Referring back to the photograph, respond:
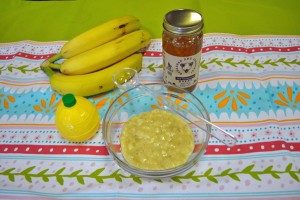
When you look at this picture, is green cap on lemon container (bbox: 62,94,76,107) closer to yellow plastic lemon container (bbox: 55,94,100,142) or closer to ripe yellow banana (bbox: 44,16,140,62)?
yellow plastic lemon container (bbox: 55,94,100,142)

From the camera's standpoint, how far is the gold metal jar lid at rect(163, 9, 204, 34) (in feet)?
2.18

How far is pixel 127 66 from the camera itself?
843mm

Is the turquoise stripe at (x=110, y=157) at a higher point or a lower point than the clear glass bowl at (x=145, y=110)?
lower

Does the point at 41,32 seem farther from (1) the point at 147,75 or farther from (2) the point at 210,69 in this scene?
(2) the point at 210,69

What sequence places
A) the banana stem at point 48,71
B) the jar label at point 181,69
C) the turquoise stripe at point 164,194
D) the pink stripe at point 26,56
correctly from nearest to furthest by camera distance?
the turquoise stripe at point 164,194 → the jar label at point 181,69 → the banana stem at point 48,71 → the pink stripe at point 26,56

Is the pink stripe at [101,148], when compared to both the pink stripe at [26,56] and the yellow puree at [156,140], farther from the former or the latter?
the pink stripe at [26,56]

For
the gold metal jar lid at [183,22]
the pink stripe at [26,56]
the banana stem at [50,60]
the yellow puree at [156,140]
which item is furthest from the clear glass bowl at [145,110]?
the pink stripe at [26,56]

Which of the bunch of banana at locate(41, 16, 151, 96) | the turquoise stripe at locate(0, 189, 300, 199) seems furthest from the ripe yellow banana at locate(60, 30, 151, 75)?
the turquoise stripe at locate(0, 189, 300, 199)

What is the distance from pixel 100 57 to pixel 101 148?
0.89 ft

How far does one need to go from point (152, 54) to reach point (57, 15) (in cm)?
47

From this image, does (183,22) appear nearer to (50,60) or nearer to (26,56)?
(50,60)

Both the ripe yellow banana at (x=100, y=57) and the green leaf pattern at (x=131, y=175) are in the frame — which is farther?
the ripe yellow banana at (x=100, y=57)

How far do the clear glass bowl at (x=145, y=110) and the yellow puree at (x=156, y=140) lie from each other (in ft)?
0.07

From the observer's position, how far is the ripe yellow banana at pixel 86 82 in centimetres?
79
